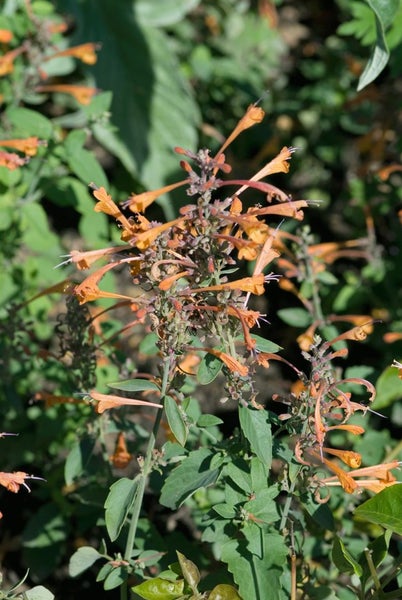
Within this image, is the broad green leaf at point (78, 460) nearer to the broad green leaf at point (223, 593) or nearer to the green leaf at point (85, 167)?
the broad green leaf at point (223, 593)

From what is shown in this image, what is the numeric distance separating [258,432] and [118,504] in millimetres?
309

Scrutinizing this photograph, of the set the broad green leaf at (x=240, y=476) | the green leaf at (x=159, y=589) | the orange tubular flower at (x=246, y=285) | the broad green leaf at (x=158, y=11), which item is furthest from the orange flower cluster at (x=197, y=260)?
Result: the broad green leaf at (x=158, y=11)

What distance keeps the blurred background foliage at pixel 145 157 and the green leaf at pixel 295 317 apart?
5.2 inches

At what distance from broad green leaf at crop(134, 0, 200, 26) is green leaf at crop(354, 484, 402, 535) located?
287cm

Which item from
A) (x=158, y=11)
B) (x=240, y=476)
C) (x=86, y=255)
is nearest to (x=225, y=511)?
(x=240, y=476)

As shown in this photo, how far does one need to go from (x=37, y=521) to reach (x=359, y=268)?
6.09 ft

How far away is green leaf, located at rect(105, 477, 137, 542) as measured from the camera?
1.65 meters

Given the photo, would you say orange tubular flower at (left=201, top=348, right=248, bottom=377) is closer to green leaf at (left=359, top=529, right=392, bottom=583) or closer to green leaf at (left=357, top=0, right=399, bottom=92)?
green leaf at (left=359, top=529, right=392, bottom=583)

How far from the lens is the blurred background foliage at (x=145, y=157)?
248cm

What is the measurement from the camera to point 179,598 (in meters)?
1.63

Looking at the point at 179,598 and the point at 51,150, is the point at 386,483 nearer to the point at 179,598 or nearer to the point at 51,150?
the point at 179,598

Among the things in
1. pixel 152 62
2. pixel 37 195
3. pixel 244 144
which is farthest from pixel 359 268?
pixel 37 195

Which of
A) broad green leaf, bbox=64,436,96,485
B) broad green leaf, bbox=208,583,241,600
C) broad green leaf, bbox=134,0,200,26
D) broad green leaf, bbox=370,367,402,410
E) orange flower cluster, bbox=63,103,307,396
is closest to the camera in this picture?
orange flower cluster, bbox=63,103,307,396

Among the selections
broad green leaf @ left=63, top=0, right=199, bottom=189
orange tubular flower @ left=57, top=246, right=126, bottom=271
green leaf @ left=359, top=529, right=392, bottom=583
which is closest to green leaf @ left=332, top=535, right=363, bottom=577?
green leaf @ left=359, top=529, right=392, bottom=583
